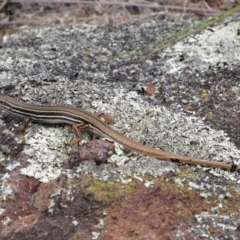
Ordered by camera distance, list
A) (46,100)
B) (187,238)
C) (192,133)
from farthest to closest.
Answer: (46,100), (192,133), (187,238)

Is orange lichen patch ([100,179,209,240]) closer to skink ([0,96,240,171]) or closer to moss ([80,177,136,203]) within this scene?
moss ([80,177,136,203])

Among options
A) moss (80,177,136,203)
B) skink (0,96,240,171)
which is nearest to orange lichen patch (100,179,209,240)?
moss (80,177,136,203)

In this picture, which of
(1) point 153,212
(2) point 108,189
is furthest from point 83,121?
(1) point 153,212

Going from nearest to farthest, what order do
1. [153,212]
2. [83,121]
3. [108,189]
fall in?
[153,212]
[108,189]
[83,121]

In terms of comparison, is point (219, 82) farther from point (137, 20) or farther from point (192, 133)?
point (137, 20)

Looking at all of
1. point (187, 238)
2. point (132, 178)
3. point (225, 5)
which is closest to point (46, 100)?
point (132, 178)

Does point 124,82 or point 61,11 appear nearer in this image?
point 124,82

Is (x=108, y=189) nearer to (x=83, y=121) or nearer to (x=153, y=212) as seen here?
(x=153, y=212)
